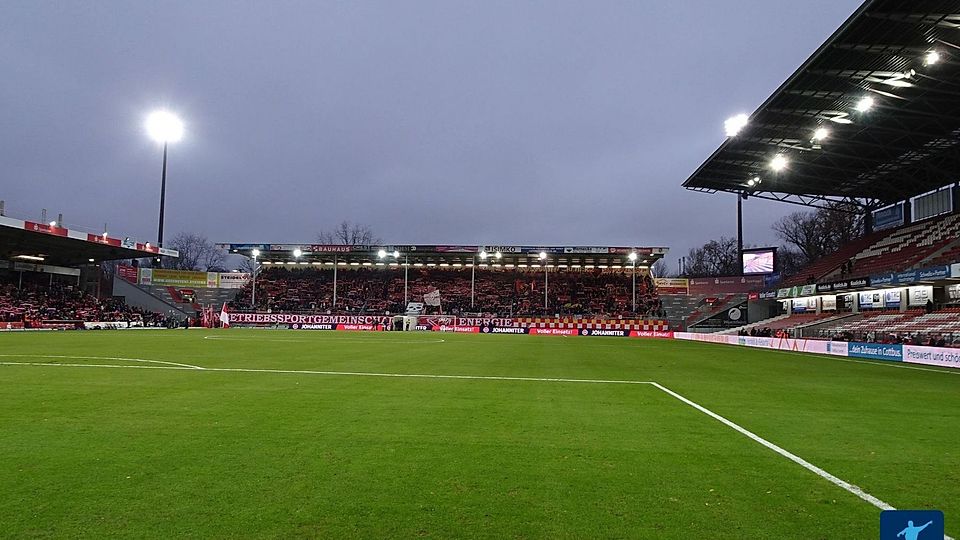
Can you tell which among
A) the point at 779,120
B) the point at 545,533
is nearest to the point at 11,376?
the point at 545,533

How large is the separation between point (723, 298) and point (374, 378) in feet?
175

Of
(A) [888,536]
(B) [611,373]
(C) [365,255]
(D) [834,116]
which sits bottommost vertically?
(B) [611,373]

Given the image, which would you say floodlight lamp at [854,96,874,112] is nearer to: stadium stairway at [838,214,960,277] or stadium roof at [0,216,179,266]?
stadium stairway at [838,214,960,277]

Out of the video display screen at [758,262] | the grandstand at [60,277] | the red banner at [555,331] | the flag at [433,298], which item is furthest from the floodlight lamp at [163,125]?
the video display screen at [758,262]

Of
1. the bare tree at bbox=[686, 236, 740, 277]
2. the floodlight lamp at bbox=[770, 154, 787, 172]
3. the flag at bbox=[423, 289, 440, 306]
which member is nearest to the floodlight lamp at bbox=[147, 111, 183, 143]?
the flag at bbox=[423, 289, 440, 306]

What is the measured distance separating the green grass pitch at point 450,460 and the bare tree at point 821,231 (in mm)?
61534

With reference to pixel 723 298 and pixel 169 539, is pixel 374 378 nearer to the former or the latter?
pixel 169 539

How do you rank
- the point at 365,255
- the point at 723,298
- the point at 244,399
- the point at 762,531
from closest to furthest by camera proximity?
the point at 762,531
the point at 244,399
the point at 723,298
the point at 365,255

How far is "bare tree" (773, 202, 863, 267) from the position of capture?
62719 millimetres

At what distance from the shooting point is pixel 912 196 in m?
43.2

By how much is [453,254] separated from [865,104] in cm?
4164

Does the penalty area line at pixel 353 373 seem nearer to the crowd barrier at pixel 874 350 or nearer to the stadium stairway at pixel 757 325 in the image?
the crowd barrier at pixel 874 350

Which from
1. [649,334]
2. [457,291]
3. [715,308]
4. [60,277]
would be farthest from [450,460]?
[60,277]

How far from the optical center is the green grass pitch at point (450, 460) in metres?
4.16
